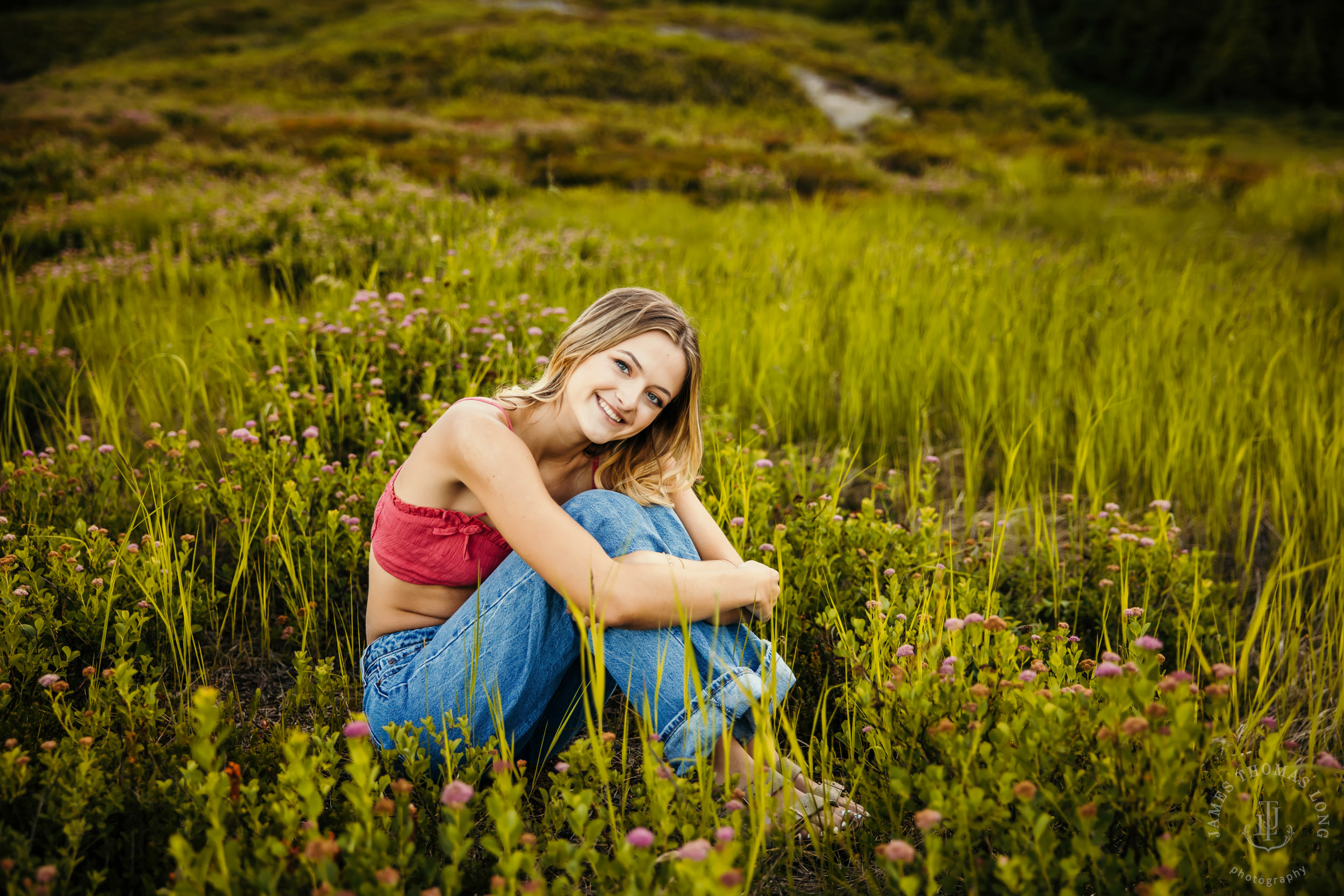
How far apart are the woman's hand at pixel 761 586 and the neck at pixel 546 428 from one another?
0.67 meters

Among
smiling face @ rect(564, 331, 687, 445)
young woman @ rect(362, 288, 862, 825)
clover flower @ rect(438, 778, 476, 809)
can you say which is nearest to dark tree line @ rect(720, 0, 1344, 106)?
smiling face @ rect(564, 331, 687, 445)

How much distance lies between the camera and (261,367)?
10.9ft

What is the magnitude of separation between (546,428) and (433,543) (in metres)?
0.47

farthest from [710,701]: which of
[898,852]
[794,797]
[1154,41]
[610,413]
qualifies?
[1154,41]

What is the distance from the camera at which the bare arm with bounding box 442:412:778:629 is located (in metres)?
1.60

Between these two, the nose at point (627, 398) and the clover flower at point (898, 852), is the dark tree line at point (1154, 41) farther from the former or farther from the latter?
the clover flower at point (898, 852)

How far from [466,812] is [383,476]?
169cm

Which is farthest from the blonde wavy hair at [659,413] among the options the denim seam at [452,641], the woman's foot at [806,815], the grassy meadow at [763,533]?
the woman's foot at [806,815]

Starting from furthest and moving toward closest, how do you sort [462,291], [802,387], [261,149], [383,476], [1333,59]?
[1333,59], [261,149], [462,291], [802,387], [383,476]

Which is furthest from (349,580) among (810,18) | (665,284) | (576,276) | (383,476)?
(810,18)

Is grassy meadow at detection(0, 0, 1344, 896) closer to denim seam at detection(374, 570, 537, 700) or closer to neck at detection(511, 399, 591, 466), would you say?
denim seam at detection(374, 570, 537, 700)

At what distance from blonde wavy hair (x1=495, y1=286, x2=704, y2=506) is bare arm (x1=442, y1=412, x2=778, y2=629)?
328mm

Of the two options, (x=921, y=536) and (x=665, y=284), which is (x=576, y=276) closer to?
(x=665, y=284)

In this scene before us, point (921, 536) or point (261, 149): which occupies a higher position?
point (261, 149)
